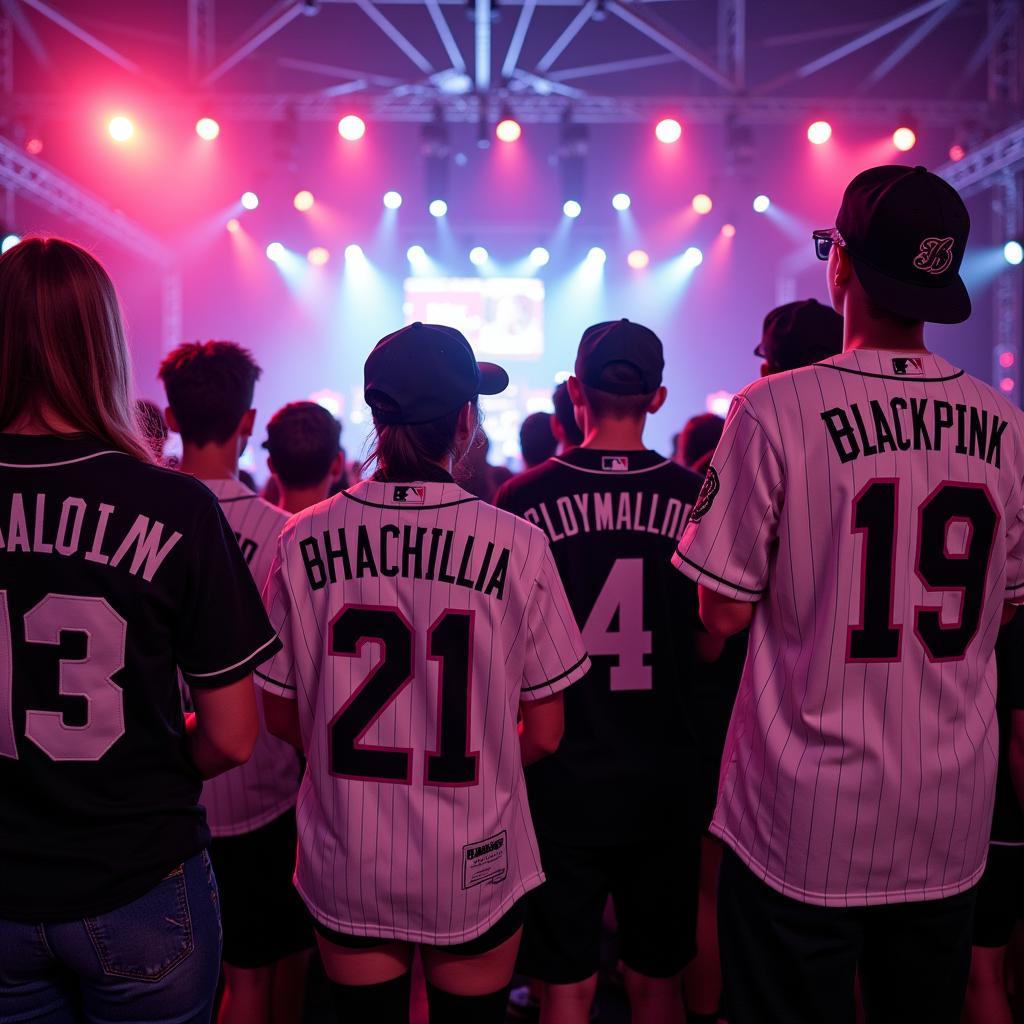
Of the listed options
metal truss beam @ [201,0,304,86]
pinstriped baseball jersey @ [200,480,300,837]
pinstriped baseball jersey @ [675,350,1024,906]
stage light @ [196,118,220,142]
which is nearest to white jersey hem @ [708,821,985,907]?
pinstriped baseball jersey @ [675,350,1024,906]

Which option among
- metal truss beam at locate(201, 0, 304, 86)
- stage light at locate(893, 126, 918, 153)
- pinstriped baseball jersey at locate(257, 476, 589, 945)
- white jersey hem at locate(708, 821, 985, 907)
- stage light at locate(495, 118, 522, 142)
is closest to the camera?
white jersey hem at locate(708, 821, 985, 907)

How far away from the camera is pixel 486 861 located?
1.64 meters

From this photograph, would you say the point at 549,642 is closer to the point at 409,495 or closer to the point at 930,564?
the point at 409,495

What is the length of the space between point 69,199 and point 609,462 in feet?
33.4

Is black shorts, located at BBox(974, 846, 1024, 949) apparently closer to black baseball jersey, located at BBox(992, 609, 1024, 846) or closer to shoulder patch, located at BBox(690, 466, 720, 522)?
black baseball jersey, located at BBox(992, 609, 1024, 846)

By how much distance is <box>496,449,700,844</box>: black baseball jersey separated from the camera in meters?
2.18

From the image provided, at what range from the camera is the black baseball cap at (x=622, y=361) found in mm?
2303

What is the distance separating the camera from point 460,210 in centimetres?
1355

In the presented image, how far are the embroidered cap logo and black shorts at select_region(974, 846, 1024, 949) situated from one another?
144 centimetres

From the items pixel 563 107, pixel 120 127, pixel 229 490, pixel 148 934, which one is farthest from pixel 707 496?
pixel 120 127

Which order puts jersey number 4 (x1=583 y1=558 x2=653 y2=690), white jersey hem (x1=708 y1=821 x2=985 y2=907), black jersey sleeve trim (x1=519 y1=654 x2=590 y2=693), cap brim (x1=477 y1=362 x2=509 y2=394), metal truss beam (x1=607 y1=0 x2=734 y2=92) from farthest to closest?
metal truss beam (x1=607 y1=0 x2=734 y2=92), jersey number 4 (x1=583 y1=558 x2=653 y2=690), cap brim (x1=477 y1=362 x2=509 y2=394), black jersey sleeve trim (x1=519 y1=654 x2=590 y2=693), white jersey hem (x1=708 y1=821 x2=985 y2=907)

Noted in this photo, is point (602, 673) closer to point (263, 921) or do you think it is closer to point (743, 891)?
point (743, 891)

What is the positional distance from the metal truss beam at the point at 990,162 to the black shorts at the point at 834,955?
9.46m

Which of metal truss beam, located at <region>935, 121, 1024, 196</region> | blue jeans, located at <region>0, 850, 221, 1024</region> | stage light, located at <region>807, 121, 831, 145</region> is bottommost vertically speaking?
blue jeans, located at <region>0, 850, 221, 1024</region>
